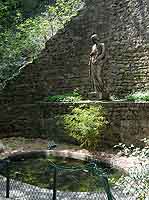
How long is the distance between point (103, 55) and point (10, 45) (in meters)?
6.01

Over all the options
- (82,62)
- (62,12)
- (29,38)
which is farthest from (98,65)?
(62,12)

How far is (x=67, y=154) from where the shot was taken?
10.1m

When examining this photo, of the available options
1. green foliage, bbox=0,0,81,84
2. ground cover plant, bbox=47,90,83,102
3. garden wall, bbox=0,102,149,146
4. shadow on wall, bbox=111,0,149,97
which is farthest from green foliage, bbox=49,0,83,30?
garden wall, bbox=0,102,149,146

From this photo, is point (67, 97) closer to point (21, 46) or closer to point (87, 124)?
point (87, 124)

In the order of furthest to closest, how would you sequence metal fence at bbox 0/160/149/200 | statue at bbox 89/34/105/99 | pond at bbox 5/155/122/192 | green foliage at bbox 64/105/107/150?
statue at bbox 89/34/105/99
green foliage at bbox 64/105/107/150
pond at bbox 5/155/122/192
metal fence at bbox 0/160/149/200

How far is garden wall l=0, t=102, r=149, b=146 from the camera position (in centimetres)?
1008

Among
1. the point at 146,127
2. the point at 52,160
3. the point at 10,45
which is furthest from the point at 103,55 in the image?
the point at 10,45

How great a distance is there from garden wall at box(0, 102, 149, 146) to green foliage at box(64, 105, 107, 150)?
0.31m

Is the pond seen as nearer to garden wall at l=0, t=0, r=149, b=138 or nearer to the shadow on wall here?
garden wall at l=0, t=0, r=149, b=138

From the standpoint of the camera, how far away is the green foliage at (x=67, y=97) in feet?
40.6

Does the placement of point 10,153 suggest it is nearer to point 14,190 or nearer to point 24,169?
point 24,169

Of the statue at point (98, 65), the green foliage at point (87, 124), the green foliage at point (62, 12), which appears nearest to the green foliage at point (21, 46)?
the green foliage at point (62, 12)

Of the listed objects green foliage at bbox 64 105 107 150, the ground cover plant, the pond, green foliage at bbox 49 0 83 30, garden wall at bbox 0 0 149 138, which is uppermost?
green foliage at bbox 49 0 83 30

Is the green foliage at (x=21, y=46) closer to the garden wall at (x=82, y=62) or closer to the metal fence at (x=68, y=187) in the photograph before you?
the garden wall at (x=82, y=62)
